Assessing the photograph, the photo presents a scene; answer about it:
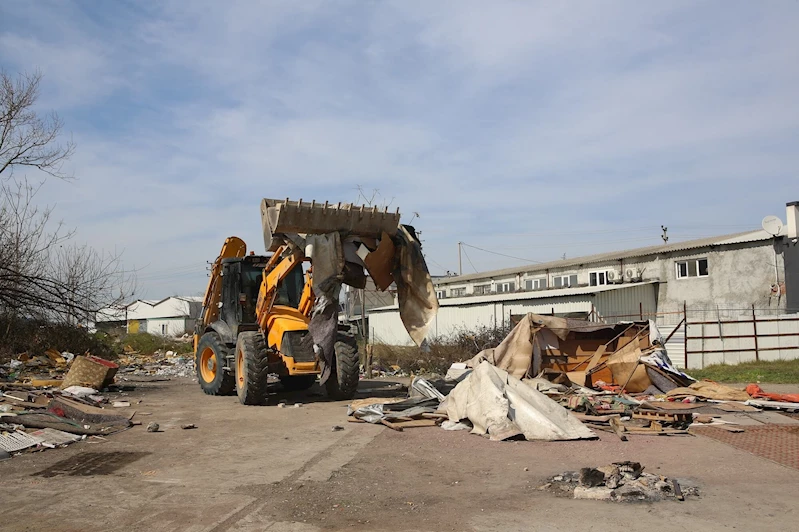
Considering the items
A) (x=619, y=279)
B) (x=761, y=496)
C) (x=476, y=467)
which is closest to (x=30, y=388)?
(x=476, y=467)

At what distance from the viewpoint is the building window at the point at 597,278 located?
32059 millimetres

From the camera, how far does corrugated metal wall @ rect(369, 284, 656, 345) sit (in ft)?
86.0

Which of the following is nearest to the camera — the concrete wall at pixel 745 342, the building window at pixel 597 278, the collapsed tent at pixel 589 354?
the collapsed tent at pixel 589 354

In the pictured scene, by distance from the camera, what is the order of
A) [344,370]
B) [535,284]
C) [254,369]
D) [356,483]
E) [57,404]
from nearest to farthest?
[356,483]
[57,404]
[254,369]
[344,370]
[535,284]

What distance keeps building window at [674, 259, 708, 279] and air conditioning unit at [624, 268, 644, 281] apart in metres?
1.63

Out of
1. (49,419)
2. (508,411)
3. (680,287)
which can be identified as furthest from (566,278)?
(49,419)

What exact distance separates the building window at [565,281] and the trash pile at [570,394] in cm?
2003

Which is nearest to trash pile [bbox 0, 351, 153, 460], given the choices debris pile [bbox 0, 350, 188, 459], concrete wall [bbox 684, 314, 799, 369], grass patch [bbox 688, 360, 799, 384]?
debris pile [bbox 0, 350, 188, 459]

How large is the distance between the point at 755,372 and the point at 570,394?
30.4ft

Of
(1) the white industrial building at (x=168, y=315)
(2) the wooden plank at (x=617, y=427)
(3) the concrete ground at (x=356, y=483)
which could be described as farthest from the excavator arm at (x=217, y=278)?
(1) the white industrial building at (x=168, y=315)

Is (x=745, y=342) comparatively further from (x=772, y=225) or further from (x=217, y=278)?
(x=217, y=278)

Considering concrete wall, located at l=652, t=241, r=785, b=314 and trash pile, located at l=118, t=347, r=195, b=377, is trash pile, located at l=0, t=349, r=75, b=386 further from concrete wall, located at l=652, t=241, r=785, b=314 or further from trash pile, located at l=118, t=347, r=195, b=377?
concrete wall, located at l=652, t=241, r=785, b=314

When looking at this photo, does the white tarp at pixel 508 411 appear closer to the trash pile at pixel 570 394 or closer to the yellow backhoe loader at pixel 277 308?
the trash pile at pixel 570 394

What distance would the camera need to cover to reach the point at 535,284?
120 feet
